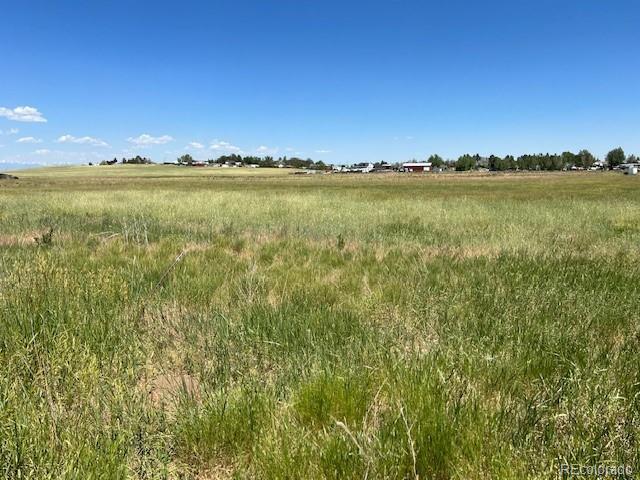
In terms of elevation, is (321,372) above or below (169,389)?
above

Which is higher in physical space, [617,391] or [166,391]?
[617,391]

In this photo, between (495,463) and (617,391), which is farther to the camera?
(617,391)

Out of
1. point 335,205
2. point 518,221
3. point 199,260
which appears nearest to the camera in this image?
point 199,260

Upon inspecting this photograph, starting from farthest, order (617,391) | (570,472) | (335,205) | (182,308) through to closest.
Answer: (335,205) < (182,308) < (617,391) < (570,472)

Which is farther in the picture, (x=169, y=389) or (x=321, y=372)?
(x=169, y=389)

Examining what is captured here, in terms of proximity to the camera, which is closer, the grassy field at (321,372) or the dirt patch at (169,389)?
the grassy field at (321,372)

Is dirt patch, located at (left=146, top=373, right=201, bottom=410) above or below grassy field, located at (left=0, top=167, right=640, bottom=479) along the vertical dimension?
below

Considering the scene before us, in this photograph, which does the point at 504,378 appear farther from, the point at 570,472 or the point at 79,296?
the point at 79,296

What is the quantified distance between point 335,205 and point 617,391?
73.3 feet

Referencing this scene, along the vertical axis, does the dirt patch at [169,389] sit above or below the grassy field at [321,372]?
below

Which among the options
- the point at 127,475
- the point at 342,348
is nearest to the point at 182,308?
the point at 342,348

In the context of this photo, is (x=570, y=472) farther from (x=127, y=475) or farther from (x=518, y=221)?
(x=518, y=221)

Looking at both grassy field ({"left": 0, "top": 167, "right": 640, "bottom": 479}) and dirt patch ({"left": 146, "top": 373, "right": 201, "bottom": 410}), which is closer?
grassy field ({"left": 0, "top": 167, "right": 640, "bottom": 479})

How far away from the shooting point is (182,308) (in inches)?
209
